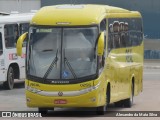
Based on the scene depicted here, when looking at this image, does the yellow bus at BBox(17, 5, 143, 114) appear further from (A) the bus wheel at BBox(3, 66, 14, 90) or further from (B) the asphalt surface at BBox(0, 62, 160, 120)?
(A) the bus wheel at BBox(3, 66, 14, 90)

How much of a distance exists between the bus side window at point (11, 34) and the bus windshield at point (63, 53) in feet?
32.3

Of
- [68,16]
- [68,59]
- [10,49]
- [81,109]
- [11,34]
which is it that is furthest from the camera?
[11,34]

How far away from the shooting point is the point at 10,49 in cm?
3112

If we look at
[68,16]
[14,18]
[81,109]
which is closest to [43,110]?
[81,109]

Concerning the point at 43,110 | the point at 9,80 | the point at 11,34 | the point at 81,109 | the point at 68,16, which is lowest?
the point at 9,80

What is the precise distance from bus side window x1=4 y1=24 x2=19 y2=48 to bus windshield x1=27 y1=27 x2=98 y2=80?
9851 millimetres

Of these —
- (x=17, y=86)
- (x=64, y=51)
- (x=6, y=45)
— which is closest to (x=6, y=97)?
(x=6, y=45)

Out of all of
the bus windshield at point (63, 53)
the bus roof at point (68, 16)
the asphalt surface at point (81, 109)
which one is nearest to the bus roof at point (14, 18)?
the asphalt surface at point (81, 109)

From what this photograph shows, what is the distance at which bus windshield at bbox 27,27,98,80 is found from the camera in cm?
2080

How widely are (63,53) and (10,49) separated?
1047 cm

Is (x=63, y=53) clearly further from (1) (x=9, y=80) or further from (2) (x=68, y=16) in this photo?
(1) (x=9, y=80)

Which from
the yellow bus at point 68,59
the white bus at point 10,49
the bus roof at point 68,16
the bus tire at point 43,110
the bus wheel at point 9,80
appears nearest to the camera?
the yellow bus at point 68,59

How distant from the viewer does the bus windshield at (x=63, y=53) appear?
20797 mm

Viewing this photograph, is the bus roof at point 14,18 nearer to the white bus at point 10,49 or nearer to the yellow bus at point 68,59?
the white bus at point 10,49
